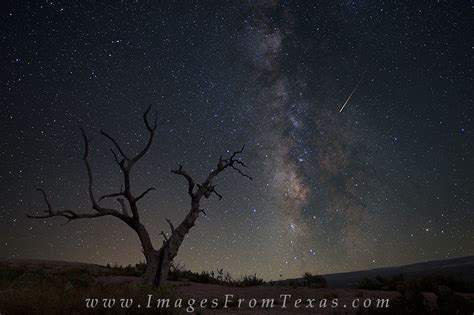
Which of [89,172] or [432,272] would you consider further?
[432,272]

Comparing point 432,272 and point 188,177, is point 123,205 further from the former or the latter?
point 432,272

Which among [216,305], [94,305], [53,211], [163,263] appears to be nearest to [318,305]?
[216,305]

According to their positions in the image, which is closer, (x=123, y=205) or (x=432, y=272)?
(x=123, y=205)

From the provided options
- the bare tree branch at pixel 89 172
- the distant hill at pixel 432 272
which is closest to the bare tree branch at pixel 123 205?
the bare tree branch at pixel 89 172

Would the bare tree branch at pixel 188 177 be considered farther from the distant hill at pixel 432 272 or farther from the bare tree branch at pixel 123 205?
the distant hill at pixel 432 272

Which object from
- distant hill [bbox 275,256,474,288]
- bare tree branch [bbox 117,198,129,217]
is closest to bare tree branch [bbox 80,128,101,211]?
bare tree branch [bbox 117,198,129,217]

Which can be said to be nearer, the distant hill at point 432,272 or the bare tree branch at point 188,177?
the bare tree branch at point 188,177

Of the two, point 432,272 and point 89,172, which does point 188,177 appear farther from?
point 432,272

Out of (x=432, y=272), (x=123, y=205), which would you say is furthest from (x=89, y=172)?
(x=432, y=272)

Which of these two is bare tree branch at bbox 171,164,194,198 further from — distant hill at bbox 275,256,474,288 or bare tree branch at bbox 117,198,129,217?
distant hill at bbox 275,256,474,288

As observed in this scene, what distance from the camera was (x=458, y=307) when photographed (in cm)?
826

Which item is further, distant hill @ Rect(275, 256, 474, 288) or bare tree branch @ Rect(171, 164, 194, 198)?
distant hill @ Rect(275, 256, 474, 288)

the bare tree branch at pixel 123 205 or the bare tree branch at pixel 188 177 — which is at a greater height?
the bare tree branch at pixel 188 177

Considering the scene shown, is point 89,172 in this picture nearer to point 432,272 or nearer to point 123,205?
point 123,205
